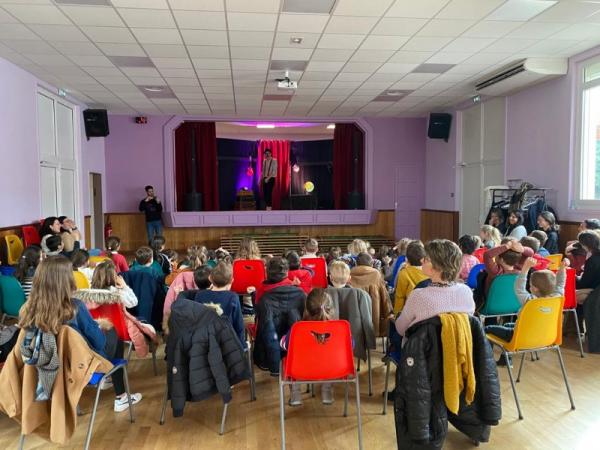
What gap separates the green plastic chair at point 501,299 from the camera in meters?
3.85

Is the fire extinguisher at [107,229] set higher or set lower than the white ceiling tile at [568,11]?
lower

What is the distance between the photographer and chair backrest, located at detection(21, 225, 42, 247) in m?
6.81

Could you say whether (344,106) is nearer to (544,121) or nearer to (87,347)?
(544,121)

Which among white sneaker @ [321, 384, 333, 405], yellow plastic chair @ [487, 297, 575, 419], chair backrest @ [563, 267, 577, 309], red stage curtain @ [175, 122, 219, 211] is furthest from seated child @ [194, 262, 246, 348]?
red stage curtain @ [175, 122, 219, 211]

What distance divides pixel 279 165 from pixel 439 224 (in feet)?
19.4

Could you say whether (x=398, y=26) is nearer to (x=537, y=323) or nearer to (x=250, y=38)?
(x=250, y=38)

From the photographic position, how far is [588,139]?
6676 millimetres

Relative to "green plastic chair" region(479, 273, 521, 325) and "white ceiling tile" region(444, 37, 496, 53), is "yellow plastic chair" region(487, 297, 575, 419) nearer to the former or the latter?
"green plastic chair" region(479, 273, 521, 325)

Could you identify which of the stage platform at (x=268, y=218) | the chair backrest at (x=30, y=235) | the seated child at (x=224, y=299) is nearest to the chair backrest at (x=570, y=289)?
the seated child at (x=224, y=299)

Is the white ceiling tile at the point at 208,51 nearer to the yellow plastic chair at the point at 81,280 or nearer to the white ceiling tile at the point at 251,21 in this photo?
the white ceiling tile at the point at 251,21

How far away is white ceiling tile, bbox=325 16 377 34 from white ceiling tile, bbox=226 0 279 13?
0.73m

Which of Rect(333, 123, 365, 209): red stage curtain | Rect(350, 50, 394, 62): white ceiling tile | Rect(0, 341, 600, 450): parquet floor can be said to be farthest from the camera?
Rect(333, 123, 365, 209): red stage curtain

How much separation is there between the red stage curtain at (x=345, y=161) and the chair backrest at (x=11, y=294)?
9608mm

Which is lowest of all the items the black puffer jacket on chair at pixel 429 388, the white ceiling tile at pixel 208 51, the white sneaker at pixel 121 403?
the white sneaker at pixel 121 403
